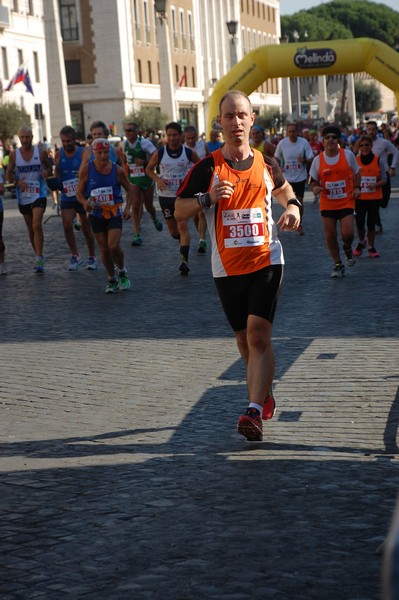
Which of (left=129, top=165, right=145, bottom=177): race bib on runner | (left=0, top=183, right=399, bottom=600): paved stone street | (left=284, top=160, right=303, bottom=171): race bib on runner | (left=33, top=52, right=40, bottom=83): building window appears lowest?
(left=0, top=183, right=399, bottom=600): paved stone street

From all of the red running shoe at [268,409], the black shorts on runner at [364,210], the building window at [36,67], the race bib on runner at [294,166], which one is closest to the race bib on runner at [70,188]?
the black shorts on runner at [364,210]

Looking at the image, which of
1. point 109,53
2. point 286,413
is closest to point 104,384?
point 286,413

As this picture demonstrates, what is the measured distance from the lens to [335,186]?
14.8 m

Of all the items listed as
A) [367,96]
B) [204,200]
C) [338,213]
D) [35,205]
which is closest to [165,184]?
[35,205]

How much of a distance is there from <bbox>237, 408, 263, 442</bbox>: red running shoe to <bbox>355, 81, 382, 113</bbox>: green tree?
136857 millimetres

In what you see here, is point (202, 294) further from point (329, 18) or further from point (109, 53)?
point (329, 18)

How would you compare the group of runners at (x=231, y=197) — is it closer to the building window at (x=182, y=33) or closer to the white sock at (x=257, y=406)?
the white sock at (x=257, y=406)

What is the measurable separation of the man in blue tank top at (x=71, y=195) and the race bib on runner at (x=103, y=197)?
2601 mm

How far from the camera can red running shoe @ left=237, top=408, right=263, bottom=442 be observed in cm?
652

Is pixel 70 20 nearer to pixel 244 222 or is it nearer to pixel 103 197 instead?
pixel 103 197

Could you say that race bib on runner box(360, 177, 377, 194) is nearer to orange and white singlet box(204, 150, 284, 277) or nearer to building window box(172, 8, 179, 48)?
orange and white singlet box(204, 150, 284, 277)

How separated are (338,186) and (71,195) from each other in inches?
152

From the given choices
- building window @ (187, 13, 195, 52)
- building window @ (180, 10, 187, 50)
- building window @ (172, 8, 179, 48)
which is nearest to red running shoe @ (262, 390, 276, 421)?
building window @ (172, 8, 179, 48)

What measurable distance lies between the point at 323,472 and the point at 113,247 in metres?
8.33
